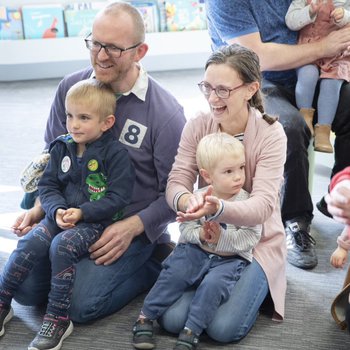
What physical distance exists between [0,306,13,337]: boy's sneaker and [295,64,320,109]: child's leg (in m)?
1.35

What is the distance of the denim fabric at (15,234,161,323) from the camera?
214 centimetres

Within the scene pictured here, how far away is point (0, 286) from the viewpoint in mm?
2146

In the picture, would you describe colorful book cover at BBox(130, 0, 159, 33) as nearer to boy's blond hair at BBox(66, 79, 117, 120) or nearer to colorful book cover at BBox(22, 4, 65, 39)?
colorful book cover at BBox(22, 4, 65, 39)

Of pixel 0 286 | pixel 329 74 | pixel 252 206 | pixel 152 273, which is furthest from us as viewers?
pixel 329 74

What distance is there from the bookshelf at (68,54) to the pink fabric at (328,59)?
104 inches

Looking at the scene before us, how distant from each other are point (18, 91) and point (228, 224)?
3.31 meters

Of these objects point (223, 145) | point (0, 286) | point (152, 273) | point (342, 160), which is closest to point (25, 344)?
point (0, 286)

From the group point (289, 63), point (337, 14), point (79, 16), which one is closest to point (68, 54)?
point (79, 16)

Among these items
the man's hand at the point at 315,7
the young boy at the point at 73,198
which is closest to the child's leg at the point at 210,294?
the young boy at the point at 73,198

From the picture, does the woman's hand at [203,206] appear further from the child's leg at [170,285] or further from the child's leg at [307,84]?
the child's leg at [307,84]

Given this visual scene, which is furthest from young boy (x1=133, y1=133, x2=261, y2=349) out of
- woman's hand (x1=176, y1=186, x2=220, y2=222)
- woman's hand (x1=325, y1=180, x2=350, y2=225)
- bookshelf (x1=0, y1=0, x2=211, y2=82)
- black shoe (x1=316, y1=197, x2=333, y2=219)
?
bookshelf (x1=0, y1=0, x2=211, y2=82)

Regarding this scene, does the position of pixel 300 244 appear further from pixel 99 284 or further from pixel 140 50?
pixel 140 50

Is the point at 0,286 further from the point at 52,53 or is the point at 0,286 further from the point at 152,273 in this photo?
the point at 52,53

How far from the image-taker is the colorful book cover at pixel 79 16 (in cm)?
509
